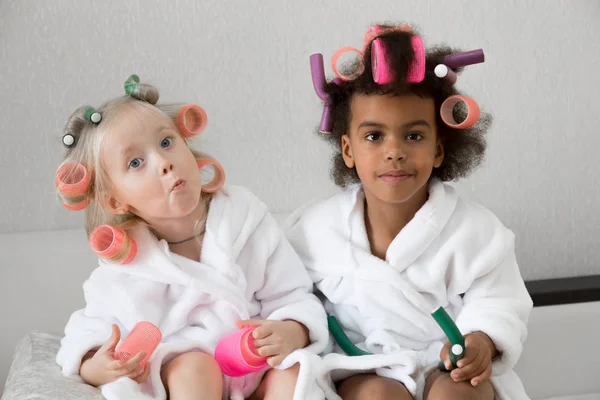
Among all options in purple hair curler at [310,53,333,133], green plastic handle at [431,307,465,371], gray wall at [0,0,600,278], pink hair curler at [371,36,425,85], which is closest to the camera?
green plastic handle at [431,307,465,371]

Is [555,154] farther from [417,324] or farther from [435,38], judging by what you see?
[417,324]

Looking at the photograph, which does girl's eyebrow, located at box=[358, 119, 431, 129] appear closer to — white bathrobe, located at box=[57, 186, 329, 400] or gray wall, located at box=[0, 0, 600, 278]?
white bathrobe, located at box=[57, 186, 329, 400]

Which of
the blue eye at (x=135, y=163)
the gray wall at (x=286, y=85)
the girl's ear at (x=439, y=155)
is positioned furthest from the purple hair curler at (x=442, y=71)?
the gray wall at (x=286, y=85)

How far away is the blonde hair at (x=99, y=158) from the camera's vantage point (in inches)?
50.6

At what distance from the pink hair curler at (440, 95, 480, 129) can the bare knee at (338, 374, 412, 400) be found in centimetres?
40

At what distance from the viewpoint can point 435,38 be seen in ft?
6.23

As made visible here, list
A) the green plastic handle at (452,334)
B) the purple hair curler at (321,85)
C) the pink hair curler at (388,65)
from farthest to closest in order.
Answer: the purple hair curler at (321,85) < the pink hair curler at (388,65) < the green plastic handle at (452,334)

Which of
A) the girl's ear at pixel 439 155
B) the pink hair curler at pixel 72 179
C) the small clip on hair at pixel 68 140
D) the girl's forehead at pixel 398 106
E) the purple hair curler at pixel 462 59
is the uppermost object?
the purple hair curler at pixel 462 59

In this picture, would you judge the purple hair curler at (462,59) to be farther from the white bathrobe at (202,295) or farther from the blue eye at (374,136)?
the white bathrobe at (202,295)

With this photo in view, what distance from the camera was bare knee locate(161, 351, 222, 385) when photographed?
47.4 inches

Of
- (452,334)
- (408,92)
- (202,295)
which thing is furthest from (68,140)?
(452,334)

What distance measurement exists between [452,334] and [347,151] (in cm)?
37

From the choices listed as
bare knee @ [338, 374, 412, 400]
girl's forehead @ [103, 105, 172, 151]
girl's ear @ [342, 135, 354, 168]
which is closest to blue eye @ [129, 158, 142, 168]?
girl's forehead @ [103, 105, 172, 151]

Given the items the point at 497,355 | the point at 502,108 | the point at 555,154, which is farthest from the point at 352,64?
the point at 555,154
